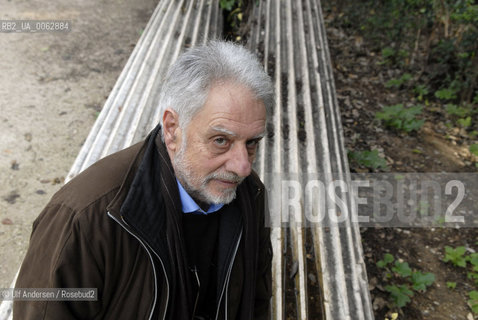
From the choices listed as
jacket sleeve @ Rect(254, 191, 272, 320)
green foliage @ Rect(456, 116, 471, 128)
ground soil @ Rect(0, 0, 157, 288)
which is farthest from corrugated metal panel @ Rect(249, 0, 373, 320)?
ground soil @ Rect(0, 0, 157, 288)

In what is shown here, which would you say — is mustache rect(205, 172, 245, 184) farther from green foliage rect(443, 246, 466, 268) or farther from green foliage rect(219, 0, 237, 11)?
green foliage rect(219, 0, 237, 11)

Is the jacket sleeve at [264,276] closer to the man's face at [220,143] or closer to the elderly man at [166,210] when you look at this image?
the elderly man at [166,210]

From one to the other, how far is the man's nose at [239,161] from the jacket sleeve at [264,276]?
452mm

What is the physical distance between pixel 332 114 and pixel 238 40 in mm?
1533

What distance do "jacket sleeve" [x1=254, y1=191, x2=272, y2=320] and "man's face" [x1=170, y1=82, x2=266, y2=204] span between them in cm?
43

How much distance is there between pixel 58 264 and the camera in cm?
137

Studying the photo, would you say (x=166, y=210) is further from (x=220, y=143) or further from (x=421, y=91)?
(x=421, y=91)

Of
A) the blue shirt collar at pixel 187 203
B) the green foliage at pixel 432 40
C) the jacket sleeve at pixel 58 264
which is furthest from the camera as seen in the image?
the green foliage at pixel 432 40

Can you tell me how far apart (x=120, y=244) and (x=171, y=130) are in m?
0.49

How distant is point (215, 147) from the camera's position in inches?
63.5

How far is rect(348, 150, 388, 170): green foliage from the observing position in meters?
4.42

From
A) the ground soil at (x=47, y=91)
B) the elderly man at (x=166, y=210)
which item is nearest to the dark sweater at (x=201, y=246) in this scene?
the elderly man at (x=166, y=210)

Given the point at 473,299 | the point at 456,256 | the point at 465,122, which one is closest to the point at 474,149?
the point at 465,122

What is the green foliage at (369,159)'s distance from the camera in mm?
4422
